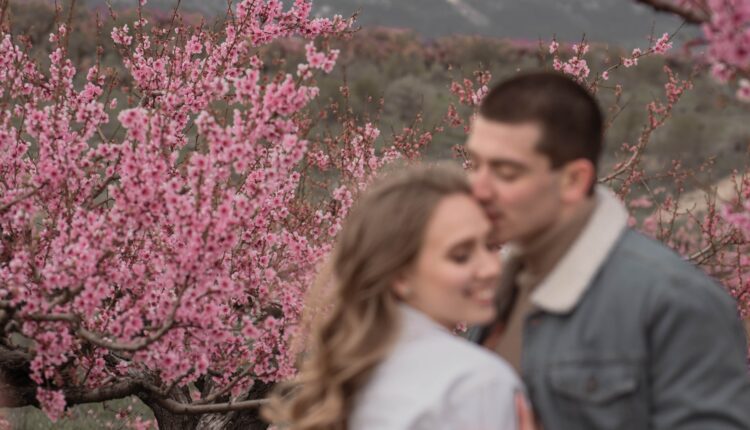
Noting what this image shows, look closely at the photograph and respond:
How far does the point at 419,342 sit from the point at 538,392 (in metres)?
0.34

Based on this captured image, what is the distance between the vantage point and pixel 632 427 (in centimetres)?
211

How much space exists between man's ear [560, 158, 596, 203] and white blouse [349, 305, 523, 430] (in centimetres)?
47

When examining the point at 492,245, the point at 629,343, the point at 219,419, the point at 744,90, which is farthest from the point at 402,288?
the point at 219,419

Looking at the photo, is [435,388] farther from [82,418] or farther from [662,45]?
[82,418]

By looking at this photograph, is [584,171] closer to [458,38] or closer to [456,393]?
[456,393]

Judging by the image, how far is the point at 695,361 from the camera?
6.61 ft

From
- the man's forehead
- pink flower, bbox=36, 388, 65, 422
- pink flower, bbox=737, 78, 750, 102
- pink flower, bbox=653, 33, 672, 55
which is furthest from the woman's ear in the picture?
pink flower, bbox=653, 33, 672, 55

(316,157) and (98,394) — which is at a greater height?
(316,157)

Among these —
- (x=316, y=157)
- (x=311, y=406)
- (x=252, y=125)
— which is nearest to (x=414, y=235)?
(x=311, y=406)

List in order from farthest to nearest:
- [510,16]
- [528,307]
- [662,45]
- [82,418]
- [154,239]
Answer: [510,16], [82,418], [662,45], [154,239], [528,307]

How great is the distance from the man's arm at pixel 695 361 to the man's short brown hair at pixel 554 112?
16.3 inches

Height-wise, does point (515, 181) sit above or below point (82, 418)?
above

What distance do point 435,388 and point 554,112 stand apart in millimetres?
756

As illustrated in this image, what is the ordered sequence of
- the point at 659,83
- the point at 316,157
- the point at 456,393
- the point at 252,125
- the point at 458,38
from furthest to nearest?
the point at 458,38 < the point at 659,83 < the point at 316,157 < the point at 252,125 < the point at 456,393
